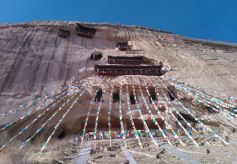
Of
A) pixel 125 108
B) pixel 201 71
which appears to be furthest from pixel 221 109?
pixel 201 71

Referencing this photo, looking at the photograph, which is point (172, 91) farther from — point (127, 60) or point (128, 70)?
point (127, 60)

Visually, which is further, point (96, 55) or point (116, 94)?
point (96, 55)

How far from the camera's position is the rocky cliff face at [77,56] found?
12328mm

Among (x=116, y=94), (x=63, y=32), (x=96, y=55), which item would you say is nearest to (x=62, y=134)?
(x=116, y=94)

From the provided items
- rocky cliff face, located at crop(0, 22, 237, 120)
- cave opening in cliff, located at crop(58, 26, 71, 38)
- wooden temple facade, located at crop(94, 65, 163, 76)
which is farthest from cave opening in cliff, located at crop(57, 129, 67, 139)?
cave opening in cliff, located at crop(58, 26, 71, 38)

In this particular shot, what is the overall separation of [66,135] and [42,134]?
110 centimetres


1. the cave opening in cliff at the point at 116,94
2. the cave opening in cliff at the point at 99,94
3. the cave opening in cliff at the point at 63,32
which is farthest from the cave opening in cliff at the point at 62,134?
the cave opening in cliff at the point at 63,32

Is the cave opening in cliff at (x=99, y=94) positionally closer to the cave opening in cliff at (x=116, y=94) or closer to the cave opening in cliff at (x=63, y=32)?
the cave opening in cliff at (x=116, y=94)

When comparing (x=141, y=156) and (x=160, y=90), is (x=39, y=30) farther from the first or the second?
(x=141, y=156)

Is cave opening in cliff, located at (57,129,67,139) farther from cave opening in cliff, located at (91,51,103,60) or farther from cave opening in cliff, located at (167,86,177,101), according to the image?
cave opening in cliff, located at (91,51,103,60)

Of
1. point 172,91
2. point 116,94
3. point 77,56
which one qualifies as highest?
point 77,56

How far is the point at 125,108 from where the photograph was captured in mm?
11688

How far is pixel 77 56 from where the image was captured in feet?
53.1

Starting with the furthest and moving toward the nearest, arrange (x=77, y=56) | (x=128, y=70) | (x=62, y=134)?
(x=77, y=56)
(x=128, y=70)
(x=62, y=134)
